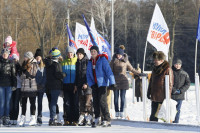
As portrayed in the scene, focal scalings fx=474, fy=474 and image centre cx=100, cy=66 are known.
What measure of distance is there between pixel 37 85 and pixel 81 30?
41.6 ft

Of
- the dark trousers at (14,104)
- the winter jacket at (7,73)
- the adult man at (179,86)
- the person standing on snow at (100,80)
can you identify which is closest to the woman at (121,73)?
the adult man at (179,86)

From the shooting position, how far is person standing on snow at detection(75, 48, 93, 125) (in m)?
10.3

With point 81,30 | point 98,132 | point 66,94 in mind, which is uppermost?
point 81,30

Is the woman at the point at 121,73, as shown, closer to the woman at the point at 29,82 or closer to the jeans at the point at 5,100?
the woman at the point at 29,82

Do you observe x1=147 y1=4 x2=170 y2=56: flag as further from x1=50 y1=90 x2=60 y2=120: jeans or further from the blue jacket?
the blue jacket

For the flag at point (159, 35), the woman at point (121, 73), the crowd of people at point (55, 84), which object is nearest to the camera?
the crowd of people at point (55, 84)

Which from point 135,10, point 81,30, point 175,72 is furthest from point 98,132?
point 135,10

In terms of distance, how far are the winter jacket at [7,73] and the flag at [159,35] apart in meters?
7.42

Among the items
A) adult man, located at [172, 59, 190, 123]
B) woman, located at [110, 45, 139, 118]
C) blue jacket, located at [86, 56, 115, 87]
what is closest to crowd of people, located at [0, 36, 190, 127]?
blue jacket, located at [86, 56, 115, 87]

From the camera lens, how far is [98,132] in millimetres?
8508

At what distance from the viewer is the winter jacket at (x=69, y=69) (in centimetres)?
1034

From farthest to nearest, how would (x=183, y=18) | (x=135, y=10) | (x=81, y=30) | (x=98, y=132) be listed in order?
(x=135, y=10) → (x=183, y=18) → (x=81, y=30) → (x=98, y=132)

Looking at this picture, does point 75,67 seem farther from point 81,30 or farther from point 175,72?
point 81,30

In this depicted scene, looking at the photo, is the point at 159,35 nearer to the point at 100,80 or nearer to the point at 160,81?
the point at 160,81
